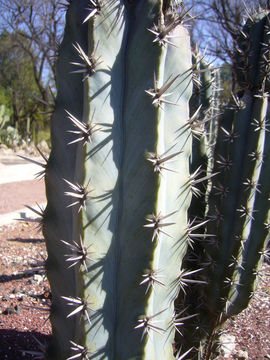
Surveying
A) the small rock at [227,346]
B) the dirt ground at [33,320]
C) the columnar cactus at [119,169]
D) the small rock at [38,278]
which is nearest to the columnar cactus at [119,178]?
the columnar cactus at [119,169]

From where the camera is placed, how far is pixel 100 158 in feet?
4.31

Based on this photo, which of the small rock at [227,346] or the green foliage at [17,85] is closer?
the small rock at [227,346]

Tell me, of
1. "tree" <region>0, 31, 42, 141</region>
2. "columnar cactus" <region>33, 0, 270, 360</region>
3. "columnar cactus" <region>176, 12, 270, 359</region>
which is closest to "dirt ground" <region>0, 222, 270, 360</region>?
"columnar cactus" <region>176, 12, 270, 359</region>

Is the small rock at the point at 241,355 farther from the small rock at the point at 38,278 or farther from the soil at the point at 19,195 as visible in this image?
the soil at the point at 19,195

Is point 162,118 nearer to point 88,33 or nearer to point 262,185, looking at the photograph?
point 88,33

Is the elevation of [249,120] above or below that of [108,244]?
above

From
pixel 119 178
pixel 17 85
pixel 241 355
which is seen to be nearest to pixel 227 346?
pixel 241 355

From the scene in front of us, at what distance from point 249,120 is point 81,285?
4.28 feet

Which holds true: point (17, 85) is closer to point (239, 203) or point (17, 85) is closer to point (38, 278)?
point (38, 278)

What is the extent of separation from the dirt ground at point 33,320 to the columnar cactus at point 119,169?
58 cm

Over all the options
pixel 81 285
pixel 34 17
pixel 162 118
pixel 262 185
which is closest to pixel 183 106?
pixel 162 118

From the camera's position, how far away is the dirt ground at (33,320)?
2230 mm

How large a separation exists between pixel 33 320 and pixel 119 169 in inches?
65.2

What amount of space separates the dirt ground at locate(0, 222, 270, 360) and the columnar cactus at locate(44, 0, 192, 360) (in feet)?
1.90
